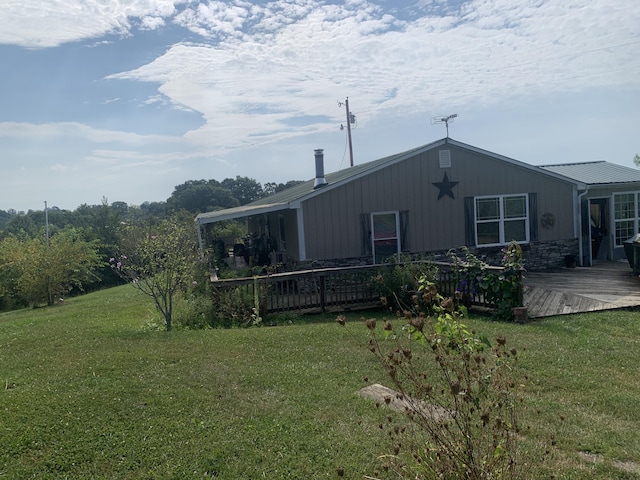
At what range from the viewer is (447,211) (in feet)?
44.4

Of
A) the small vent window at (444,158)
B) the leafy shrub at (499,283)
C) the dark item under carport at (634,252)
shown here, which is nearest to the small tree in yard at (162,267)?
the leafy shrub at (499,283)

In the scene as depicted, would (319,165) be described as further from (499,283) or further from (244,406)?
(244,406)

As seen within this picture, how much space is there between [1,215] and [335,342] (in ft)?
317

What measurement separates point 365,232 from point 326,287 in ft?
10.2

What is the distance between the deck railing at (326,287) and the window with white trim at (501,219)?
177 inches

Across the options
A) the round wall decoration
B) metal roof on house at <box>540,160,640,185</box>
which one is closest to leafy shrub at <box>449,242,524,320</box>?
the round wall decoration

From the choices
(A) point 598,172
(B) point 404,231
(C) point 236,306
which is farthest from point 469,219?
(C) point 236,306

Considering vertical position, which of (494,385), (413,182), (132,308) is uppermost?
(413,182)

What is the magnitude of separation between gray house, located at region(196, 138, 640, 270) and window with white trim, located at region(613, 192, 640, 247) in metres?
0.03

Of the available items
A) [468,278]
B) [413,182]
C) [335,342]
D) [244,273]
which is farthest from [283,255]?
[335,342]

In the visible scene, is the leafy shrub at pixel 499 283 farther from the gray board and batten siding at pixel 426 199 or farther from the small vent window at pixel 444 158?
the small vent window at pixel 444 158

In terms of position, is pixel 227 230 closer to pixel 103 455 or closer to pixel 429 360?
pixel 429 360

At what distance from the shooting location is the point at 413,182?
520 inches

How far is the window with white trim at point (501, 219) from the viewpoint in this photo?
45.4 feet
